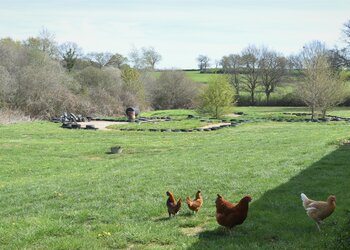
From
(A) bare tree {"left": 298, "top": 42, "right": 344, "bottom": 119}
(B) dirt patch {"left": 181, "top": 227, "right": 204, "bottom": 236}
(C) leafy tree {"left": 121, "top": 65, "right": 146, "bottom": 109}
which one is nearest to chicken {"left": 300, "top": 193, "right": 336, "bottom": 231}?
(B) dirt patch {"left": 181, "top": 227, "right": 204, "bottom": 236}

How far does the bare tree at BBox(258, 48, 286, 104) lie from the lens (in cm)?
7844

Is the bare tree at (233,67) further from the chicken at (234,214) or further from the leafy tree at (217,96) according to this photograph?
the chicken at (234,214)

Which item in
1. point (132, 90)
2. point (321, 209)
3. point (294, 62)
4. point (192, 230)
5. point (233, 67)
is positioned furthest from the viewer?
point (294, 62)

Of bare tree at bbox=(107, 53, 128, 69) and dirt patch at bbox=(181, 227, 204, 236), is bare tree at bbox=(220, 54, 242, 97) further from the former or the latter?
dirt patch at bbox=(181, 227, 204, 236)

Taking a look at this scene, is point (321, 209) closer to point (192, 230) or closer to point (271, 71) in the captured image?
point (192, 230)

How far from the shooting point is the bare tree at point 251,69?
7906 centimetres

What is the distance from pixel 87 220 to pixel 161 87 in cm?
6252

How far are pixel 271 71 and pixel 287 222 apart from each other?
73691 millimetres

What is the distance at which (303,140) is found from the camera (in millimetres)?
20891

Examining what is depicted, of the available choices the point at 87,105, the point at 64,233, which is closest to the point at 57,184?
the point at 64,233

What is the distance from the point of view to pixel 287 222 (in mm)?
7773

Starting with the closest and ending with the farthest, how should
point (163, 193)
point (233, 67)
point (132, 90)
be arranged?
1. point (163, 193)
2. point (132, 90)
3. point (233, 67)

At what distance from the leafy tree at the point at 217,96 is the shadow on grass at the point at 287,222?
104ft

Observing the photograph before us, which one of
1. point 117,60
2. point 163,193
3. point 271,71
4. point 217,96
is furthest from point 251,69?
point 163,193
